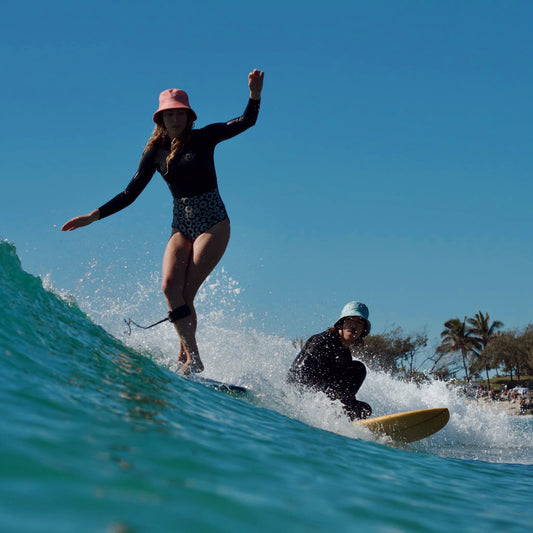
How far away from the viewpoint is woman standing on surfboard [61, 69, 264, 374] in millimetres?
5238

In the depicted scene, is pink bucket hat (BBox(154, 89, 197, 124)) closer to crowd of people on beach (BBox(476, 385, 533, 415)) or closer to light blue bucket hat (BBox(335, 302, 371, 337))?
light blue bucket hat (BBox(335, 302, 371, 337))

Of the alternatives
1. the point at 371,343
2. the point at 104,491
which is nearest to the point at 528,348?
the point at 371,343

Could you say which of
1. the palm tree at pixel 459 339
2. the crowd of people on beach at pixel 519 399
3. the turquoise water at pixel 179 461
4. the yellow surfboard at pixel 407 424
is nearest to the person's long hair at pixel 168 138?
the turquoise water at pixel 179 461

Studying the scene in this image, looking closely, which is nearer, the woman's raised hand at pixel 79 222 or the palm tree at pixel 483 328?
the woman's raised hand at pixel 79 222

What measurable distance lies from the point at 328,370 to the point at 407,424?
80cm

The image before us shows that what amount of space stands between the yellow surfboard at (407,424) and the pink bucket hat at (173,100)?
10.3 feet

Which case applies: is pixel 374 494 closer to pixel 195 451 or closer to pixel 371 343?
pixel 195 451

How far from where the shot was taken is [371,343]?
4609 centimetres

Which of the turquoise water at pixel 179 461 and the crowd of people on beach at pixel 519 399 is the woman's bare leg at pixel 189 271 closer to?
the turquoise water at pixel 179 461

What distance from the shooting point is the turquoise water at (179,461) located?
166 cm

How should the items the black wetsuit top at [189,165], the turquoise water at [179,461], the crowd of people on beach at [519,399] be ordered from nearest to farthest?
the turquoise water at [179,461]
the black wetsuit top at [189,165]
the crowd of people on beach at [519,399]

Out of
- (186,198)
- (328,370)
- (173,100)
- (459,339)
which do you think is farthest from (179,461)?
(459,339)

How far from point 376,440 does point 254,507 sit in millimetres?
2979

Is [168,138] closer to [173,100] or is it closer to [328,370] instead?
[173,100]
